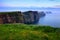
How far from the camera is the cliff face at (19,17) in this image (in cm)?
288

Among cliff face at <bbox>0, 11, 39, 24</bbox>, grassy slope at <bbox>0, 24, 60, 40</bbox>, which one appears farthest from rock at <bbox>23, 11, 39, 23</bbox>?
grassy slope at <bbox>0, 24, 60, 40</bbox>

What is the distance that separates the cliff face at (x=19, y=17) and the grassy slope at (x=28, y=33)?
369mm

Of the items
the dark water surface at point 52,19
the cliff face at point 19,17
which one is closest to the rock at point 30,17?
the cliff face at point 19,17

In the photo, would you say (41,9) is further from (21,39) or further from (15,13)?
(21,39)

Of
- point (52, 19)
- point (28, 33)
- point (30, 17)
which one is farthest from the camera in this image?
point (30, 17)

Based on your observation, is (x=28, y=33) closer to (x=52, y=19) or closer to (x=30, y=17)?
(x=30, y=17)

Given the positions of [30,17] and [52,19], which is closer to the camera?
[52,19]

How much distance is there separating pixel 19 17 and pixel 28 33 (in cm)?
72

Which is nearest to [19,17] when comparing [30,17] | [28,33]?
[30,17]

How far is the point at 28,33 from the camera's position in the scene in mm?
2270

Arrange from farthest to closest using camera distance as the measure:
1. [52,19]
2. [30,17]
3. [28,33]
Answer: [30,17] < [52,19] < [28,33]

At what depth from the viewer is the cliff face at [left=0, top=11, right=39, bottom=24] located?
113 inches

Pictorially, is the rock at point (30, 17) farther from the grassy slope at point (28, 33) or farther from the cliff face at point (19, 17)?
the grassy slope at point (28, 33)

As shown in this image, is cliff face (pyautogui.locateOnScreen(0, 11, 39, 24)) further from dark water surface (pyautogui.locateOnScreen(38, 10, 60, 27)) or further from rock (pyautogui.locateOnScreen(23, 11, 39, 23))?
dark water surface (pyautogui.locateOnScreen(38, 10, 60, 27))
